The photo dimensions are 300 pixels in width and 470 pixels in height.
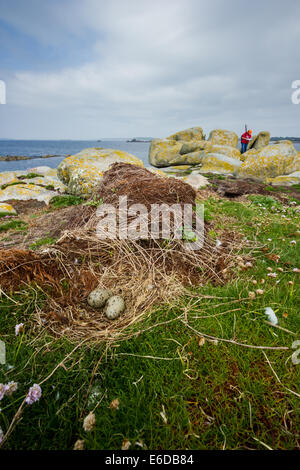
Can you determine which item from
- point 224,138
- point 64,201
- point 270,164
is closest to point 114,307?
point 64,201

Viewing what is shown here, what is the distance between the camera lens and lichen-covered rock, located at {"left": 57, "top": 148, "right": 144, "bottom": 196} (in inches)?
324

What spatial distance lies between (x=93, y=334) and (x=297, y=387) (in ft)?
5.83

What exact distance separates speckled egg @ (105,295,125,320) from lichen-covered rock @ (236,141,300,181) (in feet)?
43.7

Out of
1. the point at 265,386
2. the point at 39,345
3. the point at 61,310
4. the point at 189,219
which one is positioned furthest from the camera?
the point at 189,219

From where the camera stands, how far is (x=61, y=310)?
2324mm

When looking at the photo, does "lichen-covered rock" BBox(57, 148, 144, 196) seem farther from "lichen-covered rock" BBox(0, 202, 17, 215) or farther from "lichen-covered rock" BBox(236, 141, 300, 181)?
"lichen-covered rock" BBox(236, 141, 300, 181)

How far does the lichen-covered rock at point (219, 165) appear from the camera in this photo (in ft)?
47.4

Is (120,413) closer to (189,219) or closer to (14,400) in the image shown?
(14,400)

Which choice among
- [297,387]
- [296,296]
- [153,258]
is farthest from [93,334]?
[296,296]

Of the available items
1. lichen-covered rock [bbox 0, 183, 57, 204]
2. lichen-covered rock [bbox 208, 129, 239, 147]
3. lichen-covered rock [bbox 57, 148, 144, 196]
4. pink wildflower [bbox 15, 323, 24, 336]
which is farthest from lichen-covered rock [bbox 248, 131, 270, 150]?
pink wildflower [bbox 15, 323, 24, 336]

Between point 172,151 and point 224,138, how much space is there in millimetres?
7771

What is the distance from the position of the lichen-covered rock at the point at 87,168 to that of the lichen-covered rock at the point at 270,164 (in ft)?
25.2

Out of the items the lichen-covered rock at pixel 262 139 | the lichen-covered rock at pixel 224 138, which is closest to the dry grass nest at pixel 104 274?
the lichen-covered rock at pixel 224 138

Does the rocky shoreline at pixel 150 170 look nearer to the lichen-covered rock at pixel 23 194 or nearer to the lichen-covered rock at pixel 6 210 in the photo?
the lichen-covered rock at pixel 23 194
